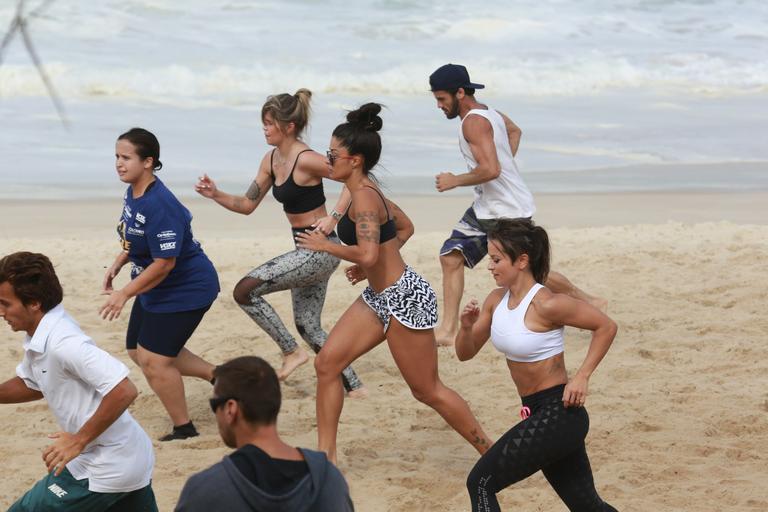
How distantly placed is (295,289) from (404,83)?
2256cm

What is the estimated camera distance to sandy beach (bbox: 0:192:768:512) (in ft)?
18.1

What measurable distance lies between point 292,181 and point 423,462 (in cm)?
182

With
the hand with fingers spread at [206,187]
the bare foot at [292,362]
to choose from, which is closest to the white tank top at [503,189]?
the bare foot at [292,362]

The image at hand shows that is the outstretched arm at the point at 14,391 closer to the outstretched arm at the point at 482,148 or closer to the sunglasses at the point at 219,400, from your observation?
the sunglasses at the point at 219,400

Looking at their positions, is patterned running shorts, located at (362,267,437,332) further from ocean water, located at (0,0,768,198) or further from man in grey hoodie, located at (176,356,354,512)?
ocean water, located at (0,0,768,198)

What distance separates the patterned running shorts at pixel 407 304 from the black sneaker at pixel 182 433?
1553 millimetres

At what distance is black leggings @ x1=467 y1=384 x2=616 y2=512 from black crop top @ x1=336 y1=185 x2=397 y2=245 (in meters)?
1.30

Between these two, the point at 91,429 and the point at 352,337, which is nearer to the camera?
the point at 91,429

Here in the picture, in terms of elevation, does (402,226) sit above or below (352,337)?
above

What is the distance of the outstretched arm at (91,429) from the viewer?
3.64 metres

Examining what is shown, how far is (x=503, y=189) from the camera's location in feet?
24.6

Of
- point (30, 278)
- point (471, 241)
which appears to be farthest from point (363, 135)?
point (471, 241)

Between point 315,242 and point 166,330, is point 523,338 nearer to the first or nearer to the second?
point 315,242

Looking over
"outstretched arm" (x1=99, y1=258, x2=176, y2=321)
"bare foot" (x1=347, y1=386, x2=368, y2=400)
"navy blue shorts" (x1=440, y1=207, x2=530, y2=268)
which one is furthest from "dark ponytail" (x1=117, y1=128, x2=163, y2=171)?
"navy blue shorts" (x1=440, y1=207, x2=530, y2=268)
